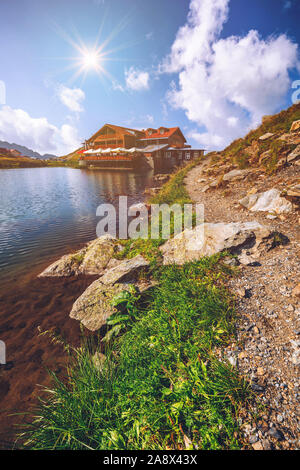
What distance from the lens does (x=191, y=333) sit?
360 centimetres

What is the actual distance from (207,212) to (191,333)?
23.1 feet

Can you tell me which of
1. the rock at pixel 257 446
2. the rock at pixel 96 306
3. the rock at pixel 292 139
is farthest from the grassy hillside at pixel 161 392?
the rock at pixel 292 139

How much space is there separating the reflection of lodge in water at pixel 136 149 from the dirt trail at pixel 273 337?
48.1m

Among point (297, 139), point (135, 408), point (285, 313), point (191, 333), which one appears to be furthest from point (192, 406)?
point (297, 139)

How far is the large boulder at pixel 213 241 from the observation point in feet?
17.7

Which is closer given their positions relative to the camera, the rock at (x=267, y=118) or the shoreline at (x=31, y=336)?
the shoreline at (x=31, y=336)

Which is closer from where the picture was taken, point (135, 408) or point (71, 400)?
point (135, 408)

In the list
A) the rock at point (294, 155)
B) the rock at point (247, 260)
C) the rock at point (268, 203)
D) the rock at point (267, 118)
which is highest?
the rock at point (267, 118)

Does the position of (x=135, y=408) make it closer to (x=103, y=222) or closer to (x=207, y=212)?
(x=207, y=212)

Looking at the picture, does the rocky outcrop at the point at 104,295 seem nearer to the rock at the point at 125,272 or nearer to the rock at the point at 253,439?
the rock at the point at 125,272

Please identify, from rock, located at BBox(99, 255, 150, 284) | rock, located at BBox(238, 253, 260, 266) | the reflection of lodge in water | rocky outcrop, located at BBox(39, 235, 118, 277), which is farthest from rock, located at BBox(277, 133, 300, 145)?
the reflection of lodge in water

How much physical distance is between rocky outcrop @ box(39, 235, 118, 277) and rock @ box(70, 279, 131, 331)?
201 centimetres

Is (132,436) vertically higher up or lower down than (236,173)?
lower down

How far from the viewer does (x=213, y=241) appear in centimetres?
576
